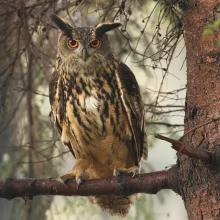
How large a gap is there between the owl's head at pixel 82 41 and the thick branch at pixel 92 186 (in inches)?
30.1

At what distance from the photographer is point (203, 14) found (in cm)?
225

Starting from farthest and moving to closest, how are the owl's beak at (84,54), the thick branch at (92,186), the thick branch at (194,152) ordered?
1. the owl's beak at (84,54)
2. the thick branch at (92,186)
3. the thick branch at (194,152)

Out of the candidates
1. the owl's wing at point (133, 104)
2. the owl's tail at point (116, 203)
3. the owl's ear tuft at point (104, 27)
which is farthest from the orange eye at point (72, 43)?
the owl's tail at point (116, 203)

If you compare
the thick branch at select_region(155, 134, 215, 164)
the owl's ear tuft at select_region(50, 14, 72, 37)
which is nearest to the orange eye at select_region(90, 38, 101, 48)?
the owl's ear tuft at select_region(50, 14, 72, 37)

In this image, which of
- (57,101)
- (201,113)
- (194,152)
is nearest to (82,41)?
(57,101)

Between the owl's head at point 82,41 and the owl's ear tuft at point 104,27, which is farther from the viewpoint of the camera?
the owl's head at point 82,41

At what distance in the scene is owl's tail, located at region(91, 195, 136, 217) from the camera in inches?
116

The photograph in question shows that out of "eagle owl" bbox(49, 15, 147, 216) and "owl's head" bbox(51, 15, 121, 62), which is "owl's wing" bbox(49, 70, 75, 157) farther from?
"owl's head" bbox(51, 15, 121, 62)

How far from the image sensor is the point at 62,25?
2.98m

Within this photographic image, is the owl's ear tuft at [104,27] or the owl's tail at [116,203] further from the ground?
the owl's ear tuft at [104,27]

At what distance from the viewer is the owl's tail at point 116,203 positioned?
2.95 metres

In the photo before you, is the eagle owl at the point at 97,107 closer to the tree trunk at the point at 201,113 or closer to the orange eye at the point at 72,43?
the orange eye at the point at 72,43

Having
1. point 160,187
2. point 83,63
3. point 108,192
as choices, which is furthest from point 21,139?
point 160,187

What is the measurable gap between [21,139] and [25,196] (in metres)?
1.45
